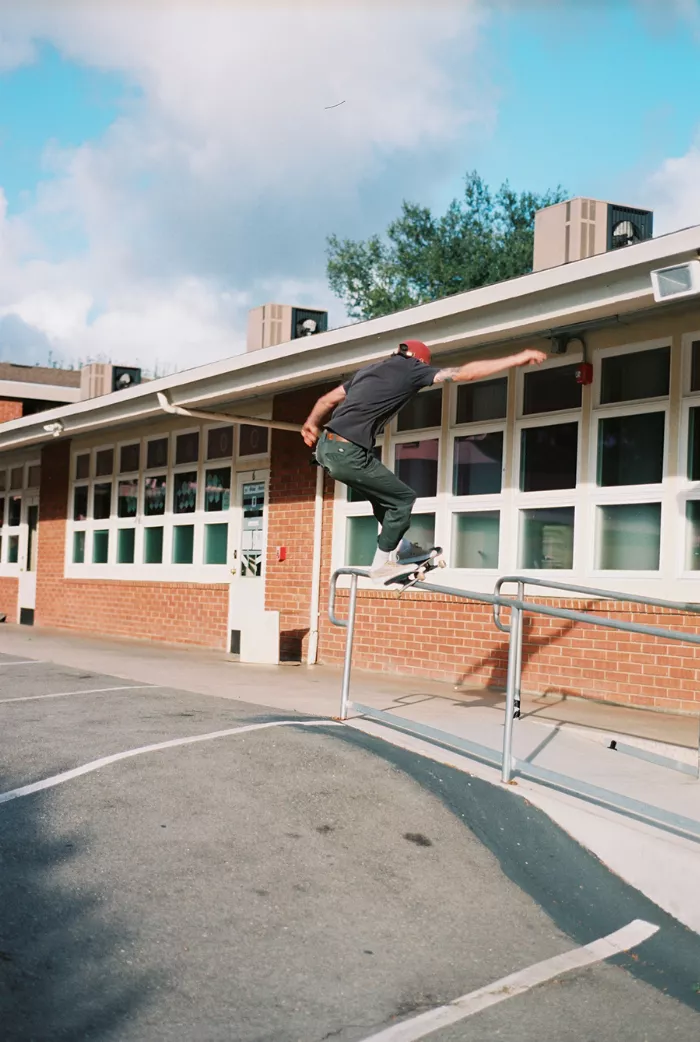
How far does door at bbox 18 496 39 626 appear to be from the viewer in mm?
21078

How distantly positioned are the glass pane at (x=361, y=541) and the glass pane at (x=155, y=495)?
193 inches

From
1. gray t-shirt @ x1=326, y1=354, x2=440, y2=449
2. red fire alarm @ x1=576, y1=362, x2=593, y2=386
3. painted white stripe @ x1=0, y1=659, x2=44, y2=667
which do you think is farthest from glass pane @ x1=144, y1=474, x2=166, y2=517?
gray t-shirt @ x1=326, y1=354, x2=440, y2=449

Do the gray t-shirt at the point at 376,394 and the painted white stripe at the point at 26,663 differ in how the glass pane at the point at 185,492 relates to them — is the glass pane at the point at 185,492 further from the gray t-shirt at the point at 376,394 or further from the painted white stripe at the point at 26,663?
A: the gray t-shirt at the point at 376,394

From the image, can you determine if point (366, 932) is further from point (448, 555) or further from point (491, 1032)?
point (448, 555)

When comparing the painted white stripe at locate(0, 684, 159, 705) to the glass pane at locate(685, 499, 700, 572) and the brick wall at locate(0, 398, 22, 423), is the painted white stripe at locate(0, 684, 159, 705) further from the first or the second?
the brick wall at locate(0, 398, 22, 423)

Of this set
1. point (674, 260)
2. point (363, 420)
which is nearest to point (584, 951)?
point (363, 420)

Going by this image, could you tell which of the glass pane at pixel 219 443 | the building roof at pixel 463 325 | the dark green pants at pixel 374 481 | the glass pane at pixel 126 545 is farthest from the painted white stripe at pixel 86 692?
the glass pane at pixel 126 545

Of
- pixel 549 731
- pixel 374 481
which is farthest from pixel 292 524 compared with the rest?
pixel 374 481

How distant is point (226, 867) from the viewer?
4.78 meters

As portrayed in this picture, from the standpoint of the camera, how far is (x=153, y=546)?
17.4m

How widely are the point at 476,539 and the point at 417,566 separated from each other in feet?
11.5

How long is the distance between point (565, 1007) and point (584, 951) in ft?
2.00

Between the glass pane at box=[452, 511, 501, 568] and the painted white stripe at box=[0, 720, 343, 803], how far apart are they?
12.3ft

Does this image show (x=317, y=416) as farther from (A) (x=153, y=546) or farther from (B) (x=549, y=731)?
(A) (x=153, y=546)
